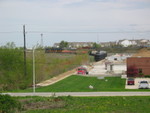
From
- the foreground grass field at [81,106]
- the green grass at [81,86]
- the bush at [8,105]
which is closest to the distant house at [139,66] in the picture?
the green grass at [81,86]

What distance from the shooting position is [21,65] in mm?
45062

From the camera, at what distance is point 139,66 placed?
183ft

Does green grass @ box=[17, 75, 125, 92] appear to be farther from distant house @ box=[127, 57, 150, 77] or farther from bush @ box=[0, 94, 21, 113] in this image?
bush @ box=[0, 94, 21, 113]

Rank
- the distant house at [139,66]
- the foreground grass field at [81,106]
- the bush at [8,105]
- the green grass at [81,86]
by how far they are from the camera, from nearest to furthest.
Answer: the bush at [8,105] → the foreground grass field at [81,106] → the green grass at [81,86] → the distant house at [139,66]

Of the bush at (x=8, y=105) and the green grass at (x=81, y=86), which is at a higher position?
the bush at (x=8, y=105)

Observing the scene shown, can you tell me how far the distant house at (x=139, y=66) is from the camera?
55.2 meters

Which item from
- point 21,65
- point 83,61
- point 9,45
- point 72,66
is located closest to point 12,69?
point 21,65

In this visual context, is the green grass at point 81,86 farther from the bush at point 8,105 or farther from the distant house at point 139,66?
the bush at point 8,105

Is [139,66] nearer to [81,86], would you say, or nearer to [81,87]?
[81,86]

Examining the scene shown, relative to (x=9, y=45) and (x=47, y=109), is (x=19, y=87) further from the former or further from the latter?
(x=47, y=109)

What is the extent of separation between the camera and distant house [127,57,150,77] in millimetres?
55244

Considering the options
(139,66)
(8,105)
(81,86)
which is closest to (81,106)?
(8,105)

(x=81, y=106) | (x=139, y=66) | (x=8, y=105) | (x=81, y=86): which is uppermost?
(x=139, y=66)

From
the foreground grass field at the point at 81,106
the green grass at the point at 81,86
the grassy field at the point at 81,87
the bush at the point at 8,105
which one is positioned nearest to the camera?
the bush at the point at 8,105
